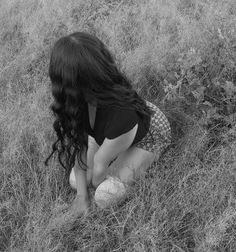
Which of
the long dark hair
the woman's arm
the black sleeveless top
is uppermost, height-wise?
the long dark hair

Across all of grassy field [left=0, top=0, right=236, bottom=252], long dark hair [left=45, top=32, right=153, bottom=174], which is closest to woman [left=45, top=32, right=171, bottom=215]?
long dark hair [left=45, top=32, right=153, bottom=174]

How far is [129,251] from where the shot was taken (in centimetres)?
168

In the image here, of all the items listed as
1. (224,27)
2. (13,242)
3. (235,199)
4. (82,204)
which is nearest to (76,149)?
(82,204)

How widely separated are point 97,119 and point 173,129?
689 millimetres

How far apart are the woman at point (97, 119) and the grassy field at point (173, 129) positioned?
0.11 meters

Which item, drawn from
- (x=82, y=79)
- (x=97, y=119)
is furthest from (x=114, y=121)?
(x=82, y=79)

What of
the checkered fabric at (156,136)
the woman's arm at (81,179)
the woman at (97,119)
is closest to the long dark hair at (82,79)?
the woman at (97,119)

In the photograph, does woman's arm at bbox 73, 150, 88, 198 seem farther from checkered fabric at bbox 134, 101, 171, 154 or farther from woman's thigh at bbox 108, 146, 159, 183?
checkered fabric at bbox 134, 101, 171, 154

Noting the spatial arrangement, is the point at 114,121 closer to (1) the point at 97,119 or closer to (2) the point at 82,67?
(1) the point at 97,119

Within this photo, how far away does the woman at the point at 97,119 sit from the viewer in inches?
68.4

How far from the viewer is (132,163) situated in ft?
6.89

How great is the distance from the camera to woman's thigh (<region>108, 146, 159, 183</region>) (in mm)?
2068

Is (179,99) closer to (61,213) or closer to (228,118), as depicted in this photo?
(228,118)

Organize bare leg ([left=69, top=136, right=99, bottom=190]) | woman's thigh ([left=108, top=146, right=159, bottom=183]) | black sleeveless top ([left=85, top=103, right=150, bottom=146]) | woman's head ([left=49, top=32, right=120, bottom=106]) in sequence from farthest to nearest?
bare leg ([left=69, top=136, right=99, bottom=190]) < woman's thigh ([left=108, top=146, right=159, bottom=183]) < black sleeveless top ([left=85, top=103, right=150, bottom=146]) < woman's head ([left=49, top=32, right=120, bottom=106])
